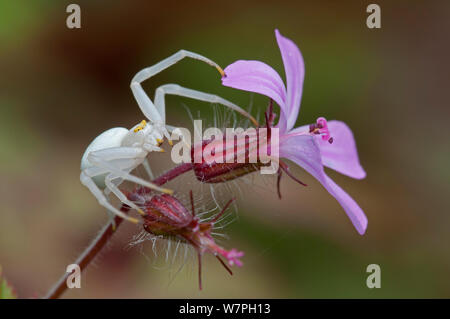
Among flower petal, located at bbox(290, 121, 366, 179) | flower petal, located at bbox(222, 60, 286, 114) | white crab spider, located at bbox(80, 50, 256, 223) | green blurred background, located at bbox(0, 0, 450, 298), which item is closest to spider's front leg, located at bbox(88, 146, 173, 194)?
white crab spider, located at bbox(80, 50, 256, 223)

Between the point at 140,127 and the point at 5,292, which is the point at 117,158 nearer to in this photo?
the point at 140,127

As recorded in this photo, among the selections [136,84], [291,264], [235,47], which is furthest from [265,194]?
[136,84]

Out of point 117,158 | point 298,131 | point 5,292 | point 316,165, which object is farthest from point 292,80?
point 5,292

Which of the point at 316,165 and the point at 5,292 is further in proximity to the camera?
the point at 5,292

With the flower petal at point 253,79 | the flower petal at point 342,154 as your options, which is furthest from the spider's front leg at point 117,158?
the flower petal at point 342,154

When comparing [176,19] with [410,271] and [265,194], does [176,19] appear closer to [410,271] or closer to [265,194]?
[265,194]
